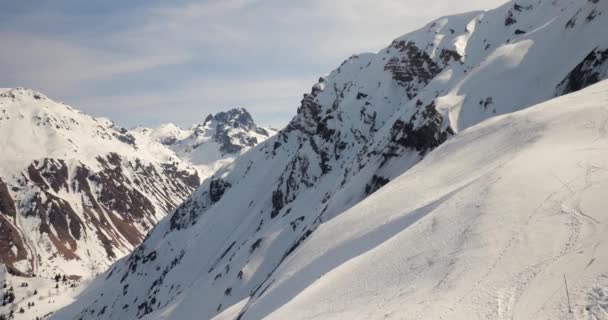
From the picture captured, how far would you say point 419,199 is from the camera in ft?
118

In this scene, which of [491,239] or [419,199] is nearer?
[491,239]

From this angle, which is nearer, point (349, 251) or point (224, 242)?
point (349, 251)

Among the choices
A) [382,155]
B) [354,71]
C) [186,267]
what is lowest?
[186,267]

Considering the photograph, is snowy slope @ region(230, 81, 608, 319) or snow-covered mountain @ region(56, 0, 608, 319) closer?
snowy slope @ region(230, 81, 608, 319)

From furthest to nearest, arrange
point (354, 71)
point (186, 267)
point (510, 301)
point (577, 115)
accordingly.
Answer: point (354, 71)
point (186, 267)
point (577, 115)
point (510, 301)

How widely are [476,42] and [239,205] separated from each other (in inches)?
4063

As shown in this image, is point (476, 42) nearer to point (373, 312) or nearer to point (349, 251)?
point (349, 251)

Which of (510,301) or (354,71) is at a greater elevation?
(354,71)

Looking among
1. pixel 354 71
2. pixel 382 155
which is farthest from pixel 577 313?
pixel 354 71

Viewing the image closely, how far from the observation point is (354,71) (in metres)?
167

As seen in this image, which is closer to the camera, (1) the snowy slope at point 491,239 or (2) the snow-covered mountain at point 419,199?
(1) the snowy slope at point 491,239

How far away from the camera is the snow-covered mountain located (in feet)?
67.1

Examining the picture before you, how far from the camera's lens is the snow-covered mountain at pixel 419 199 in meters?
20.4

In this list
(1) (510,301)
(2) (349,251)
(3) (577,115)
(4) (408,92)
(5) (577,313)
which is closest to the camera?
(5) (577,313)
